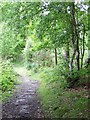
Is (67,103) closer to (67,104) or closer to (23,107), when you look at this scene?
(67,104)

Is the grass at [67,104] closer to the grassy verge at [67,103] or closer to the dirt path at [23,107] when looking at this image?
the grassy verge at [67,103]

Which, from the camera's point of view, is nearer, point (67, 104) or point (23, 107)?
point (67, 104)

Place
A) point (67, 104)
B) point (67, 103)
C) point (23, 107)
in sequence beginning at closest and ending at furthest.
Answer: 1. point (67, 104)
2. point (67, 103)
3. point (23, 107)

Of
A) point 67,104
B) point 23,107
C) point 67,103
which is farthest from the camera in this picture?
point 23,107

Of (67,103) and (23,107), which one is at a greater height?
(67,103)

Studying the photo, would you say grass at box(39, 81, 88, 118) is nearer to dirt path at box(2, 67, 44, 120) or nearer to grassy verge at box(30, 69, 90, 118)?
grassy verge at box(30, 69, 90, 118)

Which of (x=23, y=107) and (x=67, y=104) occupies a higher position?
(x=67, y=104)

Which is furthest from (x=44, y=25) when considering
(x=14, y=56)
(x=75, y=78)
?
(x=14, y=56)

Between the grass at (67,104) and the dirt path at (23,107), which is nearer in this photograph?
the grass at (67,104)

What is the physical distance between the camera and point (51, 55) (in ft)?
107

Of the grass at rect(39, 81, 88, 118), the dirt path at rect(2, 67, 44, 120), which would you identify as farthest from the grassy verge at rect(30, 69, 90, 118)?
the dirt path at rect(2, 67, 44, 120)

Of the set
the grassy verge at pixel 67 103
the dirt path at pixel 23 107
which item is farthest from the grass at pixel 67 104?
the dirt path at pixel 23 107

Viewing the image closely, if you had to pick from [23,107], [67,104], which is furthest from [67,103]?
[23,107]

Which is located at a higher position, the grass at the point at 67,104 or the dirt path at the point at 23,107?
the grass at the point at 67,104
